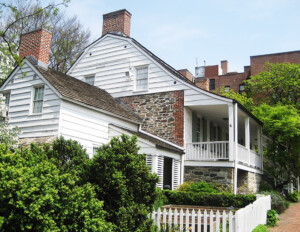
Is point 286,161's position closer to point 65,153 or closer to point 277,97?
point 277,97

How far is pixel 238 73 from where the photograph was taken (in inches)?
1545

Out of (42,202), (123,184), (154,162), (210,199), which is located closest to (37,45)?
(154,162)

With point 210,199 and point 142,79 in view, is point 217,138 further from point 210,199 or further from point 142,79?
point 210,199

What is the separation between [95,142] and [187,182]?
4.89 metres

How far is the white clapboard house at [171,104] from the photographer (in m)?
14.9

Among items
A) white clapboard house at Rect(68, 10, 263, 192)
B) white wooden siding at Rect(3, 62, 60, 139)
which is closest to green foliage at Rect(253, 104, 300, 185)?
white clapboard house at Rect(68, 10, 263, 192)

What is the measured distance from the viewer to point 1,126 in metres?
11.3

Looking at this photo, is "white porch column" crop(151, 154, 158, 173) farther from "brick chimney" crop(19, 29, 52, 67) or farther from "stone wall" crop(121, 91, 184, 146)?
"brick chimney" crop(19, 29, 52, 67)

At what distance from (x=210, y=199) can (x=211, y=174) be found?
2.50 meters

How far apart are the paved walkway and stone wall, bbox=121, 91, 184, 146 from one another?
17.9ft

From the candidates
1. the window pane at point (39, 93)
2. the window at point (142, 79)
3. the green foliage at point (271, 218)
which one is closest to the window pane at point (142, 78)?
the window at point (142, 79)

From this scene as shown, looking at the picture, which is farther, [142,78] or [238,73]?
[238,73]

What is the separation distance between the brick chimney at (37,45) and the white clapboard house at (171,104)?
5.04 metres

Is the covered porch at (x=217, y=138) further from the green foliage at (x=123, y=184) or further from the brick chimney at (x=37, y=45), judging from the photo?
the green foliage at (x=123, y=184)
